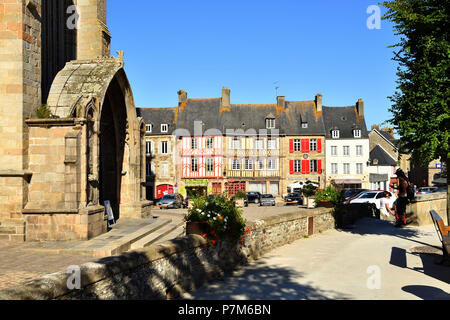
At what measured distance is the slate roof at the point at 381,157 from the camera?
4725 cm

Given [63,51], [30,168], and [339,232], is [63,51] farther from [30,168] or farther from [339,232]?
[339,232]

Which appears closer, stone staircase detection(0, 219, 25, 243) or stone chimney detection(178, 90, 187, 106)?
stone staircase detection(0, 219, 25, 243)

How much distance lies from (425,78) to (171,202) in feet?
77.3

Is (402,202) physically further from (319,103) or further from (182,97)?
(182,97)

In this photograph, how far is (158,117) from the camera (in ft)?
151

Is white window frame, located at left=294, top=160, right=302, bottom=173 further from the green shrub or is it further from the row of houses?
the green shrub

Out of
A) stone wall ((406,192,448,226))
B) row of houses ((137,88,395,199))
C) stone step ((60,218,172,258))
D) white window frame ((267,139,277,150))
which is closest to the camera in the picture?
stone step ((60,218,172,258))

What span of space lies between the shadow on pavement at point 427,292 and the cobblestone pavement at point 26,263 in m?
6.59

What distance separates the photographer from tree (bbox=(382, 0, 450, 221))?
997 centimetres

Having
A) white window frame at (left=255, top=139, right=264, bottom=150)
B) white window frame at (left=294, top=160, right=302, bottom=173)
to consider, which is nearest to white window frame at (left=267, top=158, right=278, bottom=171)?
white window frame at (left=255, top=139, right=264, bottom=150)

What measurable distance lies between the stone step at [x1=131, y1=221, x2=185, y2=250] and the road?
3.37m

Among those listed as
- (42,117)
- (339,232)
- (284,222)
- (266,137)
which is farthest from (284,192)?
(42,117)

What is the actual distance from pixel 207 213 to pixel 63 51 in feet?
33.2

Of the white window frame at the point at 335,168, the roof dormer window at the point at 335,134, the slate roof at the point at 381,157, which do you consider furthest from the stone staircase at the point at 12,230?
the slate roof at the point at 381,157
